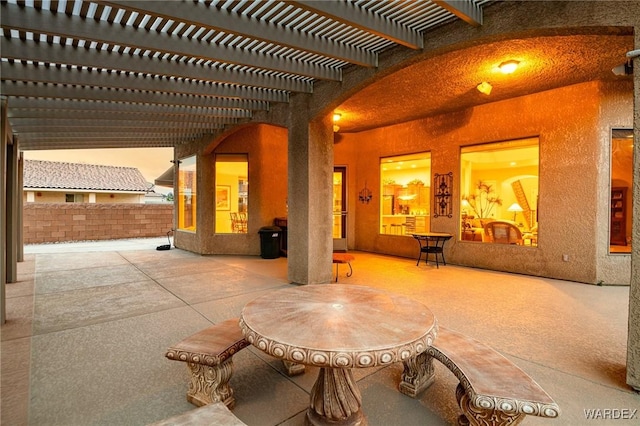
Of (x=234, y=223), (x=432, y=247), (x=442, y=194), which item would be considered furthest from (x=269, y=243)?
(x=442, y=194)

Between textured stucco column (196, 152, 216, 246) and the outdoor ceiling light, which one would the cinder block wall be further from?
the outdoor ceiling light

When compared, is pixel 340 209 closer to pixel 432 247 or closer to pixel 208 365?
pixel 432 247

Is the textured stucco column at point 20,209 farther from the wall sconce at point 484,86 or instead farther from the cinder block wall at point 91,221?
the wall sconce at point 484,86

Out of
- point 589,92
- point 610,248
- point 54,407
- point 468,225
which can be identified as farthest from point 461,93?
point 54,407

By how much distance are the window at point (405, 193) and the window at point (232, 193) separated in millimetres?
4092

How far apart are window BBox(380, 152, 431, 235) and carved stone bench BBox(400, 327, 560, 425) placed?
6174 millimetres

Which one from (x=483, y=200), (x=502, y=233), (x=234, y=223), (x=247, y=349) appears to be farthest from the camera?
(x=234, y=223)

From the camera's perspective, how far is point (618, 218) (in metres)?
5.62

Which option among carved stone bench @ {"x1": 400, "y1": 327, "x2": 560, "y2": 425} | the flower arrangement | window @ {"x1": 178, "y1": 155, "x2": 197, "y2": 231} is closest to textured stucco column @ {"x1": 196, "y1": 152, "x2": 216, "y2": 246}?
window @ {"x1": 178, "y1": 155, "x2": 197, "y2": 231}

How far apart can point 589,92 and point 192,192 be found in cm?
1012

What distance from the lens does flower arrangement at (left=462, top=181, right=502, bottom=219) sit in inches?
296

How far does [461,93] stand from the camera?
5.93 meters

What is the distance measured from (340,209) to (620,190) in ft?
21.1

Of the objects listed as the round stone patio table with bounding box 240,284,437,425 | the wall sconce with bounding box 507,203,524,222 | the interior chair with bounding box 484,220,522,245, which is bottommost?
the round stone patio table with bounding box 240,284,437,425
